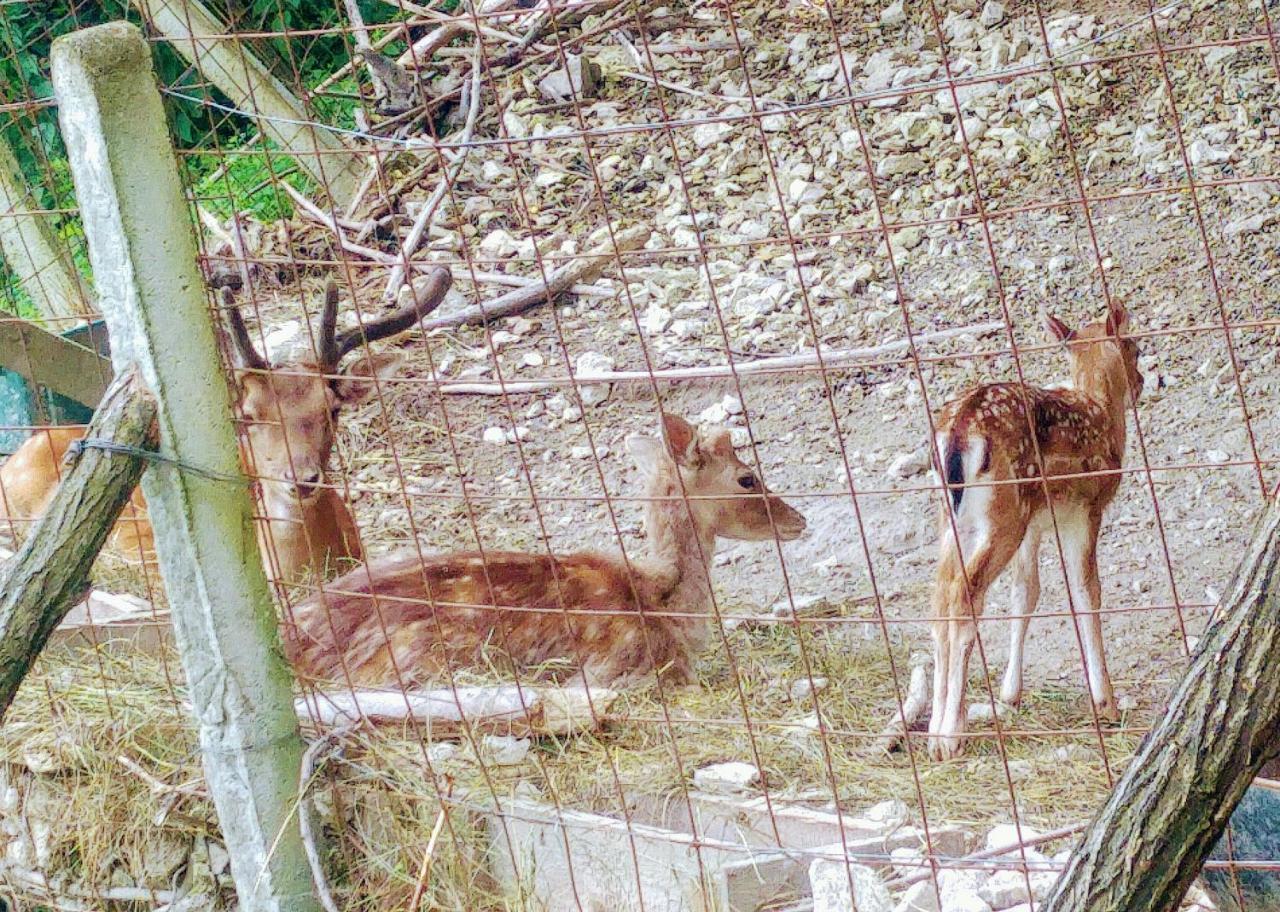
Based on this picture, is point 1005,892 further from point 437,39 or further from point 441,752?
point 437,39

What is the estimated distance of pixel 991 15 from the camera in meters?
12.2

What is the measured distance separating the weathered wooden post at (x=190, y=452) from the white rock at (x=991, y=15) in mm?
8904

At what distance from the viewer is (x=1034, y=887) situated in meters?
4.16

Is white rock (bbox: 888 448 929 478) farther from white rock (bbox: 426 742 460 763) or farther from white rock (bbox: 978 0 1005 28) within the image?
white rock (bbox: 978 0 1005 28)

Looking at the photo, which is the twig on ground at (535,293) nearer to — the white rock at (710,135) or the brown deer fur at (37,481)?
the white rock at (710,135)

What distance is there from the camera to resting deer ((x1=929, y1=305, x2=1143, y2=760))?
580cm

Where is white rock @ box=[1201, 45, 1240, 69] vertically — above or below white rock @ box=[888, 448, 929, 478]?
above

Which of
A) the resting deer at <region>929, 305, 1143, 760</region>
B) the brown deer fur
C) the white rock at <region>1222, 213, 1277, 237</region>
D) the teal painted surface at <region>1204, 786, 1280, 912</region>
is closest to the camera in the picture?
the teal painted surface at <region>1204, 786, 1280, 912</region>

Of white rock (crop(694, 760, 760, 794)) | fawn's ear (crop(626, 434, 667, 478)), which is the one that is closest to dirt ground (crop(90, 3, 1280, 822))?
fawn's ear (crop(626, 434, 667, 478))

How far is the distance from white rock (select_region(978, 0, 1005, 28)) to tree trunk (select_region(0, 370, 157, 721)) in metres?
9.29

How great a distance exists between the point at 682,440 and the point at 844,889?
123 inches

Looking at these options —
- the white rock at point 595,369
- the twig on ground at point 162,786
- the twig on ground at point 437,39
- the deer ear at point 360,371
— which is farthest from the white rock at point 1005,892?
the twig on ground at point 437,39

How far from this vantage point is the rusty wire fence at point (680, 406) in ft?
14.6

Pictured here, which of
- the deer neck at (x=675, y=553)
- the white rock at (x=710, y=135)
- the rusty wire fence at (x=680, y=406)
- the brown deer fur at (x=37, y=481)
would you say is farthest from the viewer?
the white rock at (x=710, y=135)
